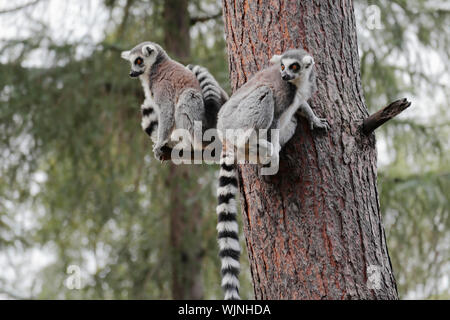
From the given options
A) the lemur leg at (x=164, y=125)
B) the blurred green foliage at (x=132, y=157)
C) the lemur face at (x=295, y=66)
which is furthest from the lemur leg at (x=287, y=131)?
the blurred green foliage at (x=132, y=157)

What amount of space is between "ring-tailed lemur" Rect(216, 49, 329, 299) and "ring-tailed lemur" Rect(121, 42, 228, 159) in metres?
0.68

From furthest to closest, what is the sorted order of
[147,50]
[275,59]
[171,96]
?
[147,50] → [171,96] → [275,59]

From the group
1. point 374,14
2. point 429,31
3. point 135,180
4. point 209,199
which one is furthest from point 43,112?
point 429,31

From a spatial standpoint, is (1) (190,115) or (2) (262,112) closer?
(2) (262,112)

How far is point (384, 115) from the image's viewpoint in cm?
281

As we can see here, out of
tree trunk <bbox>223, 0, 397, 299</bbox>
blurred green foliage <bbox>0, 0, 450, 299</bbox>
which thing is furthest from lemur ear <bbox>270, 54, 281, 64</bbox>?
blurred green foliage <bbox>0, 0, 450, 299</bbox>

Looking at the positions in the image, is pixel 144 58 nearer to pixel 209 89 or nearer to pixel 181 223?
pixel 209 89

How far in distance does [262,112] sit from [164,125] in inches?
42.9

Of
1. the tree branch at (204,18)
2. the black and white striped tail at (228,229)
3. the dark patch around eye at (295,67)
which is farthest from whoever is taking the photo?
the tree branch at (204,18)

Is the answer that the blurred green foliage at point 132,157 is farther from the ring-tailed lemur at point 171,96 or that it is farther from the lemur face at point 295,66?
the lemur face at point 295,66

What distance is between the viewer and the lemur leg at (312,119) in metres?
2.94

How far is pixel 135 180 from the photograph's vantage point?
7090mm

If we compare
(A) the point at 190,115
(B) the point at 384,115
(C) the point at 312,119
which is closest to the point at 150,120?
(A) the point at 190,115

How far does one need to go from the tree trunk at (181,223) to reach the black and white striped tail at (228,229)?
4097 millimetres
